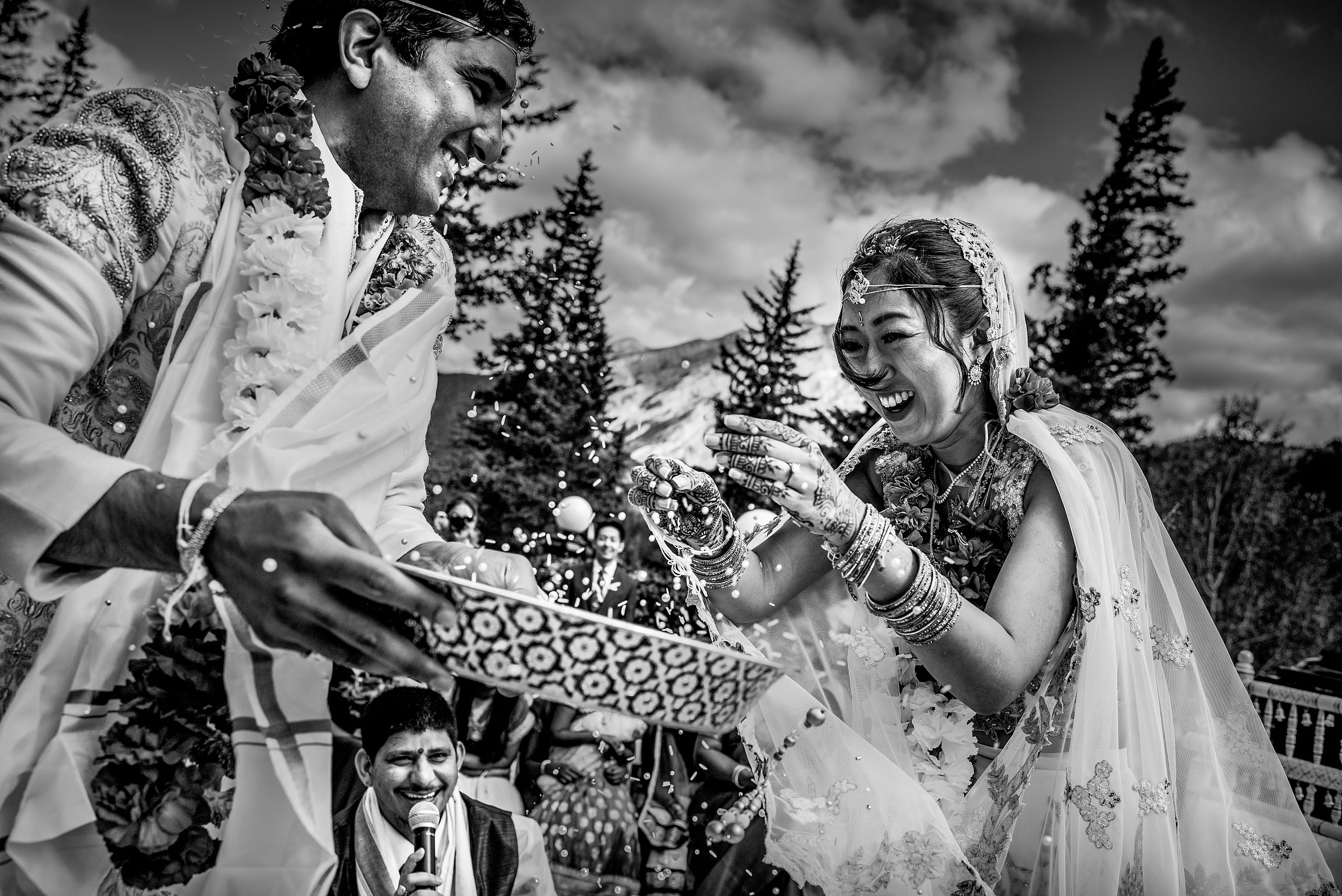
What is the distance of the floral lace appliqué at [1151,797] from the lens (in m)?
2.08

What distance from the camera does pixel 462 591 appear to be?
1.04m

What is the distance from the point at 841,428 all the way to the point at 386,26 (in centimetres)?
1416

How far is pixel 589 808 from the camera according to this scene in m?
4.27

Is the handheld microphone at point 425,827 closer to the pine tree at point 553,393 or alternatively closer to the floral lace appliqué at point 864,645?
the floral lace appliqué at point 864,645

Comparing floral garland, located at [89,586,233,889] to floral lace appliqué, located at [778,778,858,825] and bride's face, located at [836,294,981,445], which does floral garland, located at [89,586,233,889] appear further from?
bride's face, located at [836,294,981,445]

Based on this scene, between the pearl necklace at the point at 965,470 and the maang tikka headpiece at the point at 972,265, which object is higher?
the maang tikka headpiece at the point at 972,265

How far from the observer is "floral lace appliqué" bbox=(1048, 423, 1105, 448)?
7.77 feet

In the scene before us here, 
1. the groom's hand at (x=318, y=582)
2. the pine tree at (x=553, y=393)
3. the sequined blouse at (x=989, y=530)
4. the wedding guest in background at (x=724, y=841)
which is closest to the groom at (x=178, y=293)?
the groom's hand at (x=318, y=582)

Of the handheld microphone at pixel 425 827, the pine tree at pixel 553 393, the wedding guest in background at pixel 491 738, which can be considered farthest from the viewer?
the pine tree at pixel 553 393

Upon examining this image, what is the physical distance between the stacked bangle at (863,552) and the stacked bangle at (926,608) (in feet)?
0.32

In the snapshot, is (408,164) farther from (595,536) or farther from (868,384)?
(595,536)

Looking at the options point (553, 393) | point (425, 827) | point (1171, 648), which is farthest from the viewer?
point (553, 393)

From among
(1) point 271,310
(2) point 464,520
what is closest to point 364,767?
(1) point 271,310

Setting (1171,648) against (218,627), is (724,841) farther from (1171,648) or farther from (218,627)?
(218,627)
